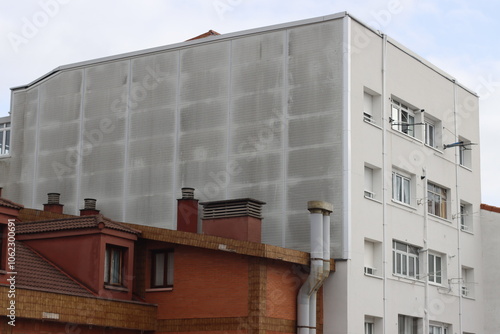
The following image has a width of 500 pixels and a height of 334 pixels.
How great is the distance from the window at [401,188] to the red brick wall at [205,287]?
1014cm

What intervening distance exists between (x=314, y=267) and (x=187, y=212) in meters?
6.94

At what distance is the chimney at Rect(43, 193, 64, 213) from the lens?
45281 mm

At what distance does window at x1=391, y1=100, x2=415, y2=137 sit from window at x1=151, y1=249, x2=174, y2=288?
12127 mm

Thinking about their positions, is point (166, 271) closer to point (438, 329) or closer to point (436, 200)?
point (438, 329)

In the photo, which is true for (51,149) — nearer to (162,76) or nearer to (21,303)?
(162,76)

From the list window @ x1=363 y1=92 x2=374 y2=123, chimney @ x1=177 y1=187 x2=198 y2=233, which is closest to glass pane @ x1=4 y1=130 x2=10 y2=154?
chimney @ x1=177 y1=187 x2=198 y2=233

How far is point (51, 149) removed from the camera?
4791 centimetres

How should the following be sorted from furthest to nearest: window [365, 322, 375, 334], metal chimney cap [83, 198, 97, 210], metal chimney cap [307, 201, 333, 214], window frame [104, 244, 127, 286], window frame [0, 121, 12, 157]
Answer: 1. window frame [0, 121, 12, 157]
2. metal chimney cap [83, 198, 97, 210]
3. window [365, 322, 375, 334]
4. metal chimney cap [307, 201, 333, 214]
5. window frame [104, 244, 127, 286]

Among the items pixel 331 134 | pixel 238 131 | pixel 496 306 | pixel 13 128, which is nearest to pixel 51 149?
pixel 13 128

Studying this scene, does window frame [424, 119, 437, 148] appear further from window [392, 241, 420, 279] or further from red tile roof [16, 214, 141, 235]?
red tile roof [16, 214, 141, 235]

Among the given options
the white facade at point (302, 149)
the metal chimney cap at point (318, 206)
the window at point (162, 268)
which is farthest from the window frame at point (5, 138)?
the metal chimney cap at point (318, 206)

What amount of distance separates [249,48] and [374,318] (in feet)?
39.8

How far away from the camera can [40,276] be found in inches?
1335

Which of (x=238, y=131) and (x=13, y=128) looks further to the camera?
(x=13, y=128)
